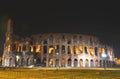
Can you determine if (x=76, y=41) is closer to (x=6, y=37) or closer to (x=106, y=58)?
(x=106, y=58)

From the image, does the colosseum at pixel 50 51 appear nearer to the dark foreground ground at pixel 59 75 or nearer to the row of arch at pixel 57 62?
the row of arch at pixel 57 62

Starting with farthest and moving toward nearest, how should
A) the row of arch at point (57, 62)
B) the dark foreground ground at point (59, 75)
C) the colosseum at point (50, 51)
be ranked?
the colosseum at point (50, 51), the row of arch at point (57, 62), the dark foreground ground at point (59, 75)

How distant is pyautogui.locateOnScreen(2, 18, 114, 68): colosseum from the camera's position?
9825 centimetres

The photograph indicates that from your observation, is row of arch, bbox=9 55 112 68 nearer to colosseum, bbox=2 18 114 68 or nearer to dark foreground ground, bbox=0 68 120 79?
colosseum, bbox=2 18 114 68

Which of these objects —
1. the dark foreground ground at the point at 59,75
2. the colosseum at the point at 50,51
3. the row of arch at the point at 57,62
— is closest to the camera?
the dark foreground ground at the point at 59,75

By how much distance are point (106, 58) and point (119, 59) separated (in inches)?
1390

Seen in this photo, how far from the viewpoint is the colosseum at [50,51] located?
98.2 meters

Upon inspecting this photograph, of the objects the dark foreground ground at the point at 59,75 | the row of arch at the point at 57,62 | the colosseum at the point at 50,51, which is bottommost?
the dark foreground ground at the point at 59,75

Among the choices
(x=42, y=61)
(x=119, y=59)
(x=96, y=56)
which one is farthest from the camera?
(x=119, y=59)

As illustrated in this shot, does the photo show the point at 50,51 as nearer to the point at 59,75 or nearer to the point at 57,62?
the point at 57,62

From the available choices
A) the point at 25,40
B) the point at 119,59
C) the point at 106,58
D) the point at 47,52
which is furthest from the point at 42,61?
the point at 119,59

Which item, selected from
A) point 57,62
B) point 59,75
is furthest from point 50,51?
point 59,75

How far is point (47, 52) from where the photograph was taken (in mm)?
100812

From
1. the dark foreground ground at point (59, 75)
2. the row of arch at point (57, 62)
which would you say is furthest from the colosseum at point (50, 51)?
the dark foreground ground at point (59, 75)
